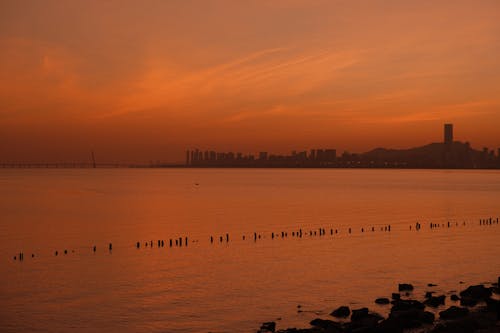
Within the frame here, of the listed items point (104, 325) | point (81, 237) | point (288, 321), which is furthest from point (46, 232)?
point (288, 321)

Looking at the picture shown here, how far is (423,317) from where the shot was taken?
923 inches

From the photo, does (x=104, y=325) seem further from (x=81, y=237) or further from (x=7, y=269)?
(x=81, y=237)

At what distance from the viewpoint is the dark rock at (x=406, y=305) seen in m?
25.5

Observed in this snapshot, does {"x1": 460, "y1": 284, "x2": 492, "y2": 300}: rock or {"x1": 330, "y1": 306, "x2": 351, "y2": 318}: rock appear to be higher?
{"x1": 460, "y1": 284, "x2": 492, "y2": 300}: rock

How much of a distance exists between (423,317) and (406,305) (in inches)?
99.8

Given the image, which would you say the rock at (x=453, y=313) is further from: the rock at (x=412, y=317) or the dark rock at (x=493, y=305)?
the dark rock at (x=493, y=305)

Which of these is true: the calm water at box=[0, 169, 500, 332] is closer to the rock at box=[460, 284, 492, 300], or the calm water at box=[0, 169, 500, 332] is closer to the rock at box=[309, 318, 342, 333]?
the rock at box=[309, 318, 342, 333]

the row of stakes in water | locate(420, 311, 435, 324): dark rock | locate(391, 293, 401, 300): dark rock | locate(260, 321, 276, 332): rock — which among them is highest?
locate(420, 311, 435, 324): dark rock

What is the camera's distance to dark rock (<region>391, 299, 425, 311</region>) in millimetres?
25538

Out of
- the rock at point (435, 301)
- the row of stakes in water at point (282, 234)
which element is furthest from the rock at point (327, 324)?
the row of stakes in water at point (282, 234)

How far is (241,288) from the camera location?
32906mm

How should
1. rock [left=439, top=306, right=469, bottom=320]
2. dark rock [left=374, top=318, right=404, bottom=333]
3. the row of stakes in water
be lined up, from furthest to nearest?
the row of stakes in water < rock [left=439, top=306, right=469, bottom=320] < dark rock [left=374, top=318, right=404, bottom=333]

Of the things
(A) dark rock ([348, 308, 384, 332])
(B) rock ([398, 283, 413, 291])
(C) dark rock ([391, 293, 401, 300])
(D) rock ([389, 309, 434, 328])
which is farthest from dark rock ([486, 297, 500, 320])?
(B) rock ([398, 283, 413, 291])

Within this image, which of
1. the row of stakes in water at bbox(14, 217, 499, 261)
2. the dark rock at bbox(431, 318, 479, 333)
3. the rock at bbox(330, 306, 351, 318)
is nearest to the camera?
the dark rock at bbox(431, 318, 479, 333)
